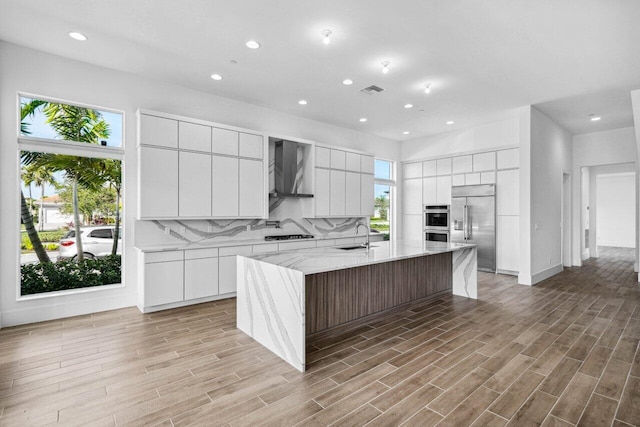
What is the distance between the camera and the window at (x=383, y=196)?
26.5 ft

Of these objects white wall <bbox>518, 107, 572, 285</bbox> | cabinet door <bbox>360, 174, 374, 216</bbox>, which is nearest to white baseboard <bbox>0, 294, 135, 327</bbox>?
cabinet door <bbox>360, 174, 374, 216</bbox>

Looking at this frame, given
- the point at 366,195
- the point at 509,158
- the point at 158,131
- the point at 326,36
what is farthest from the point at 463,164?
the point at 158,131

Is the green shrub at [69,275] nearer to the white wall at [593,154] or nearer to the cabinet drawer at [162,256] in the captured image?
the cabinet drawer at [162,256]

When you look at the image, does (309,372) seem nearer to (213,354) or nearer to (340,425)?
(340,425)

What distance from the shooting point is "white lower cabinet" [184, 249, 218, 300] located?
4402 mm

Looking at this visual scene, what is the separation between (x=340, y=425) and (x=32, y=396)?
2196mm

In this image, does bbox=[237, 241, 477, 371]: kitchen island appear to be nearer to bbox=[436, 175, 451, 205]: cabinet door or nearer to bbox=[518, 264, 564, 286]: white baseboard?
bbox=[518, 264, 564, 286]: white baseboard

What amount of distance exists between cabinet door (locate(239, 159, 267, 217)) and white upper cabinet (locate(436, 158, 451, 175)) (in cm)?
443

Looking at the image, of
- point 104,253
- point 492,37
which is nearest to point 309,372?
point 104,253

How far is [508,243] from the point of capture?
644 cm

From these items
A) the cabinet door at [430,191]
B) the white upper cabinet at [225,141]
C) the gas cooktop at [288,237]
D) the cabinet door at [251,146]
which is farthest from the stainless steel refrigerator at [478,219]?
the white upper cabinet at [225,141]

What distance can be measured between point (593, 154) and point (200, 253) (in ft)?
28.7

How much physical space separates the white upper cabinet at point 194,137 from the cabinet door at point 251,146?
548 mm

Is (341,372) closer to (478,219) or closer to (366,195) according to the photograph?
(366,195)
